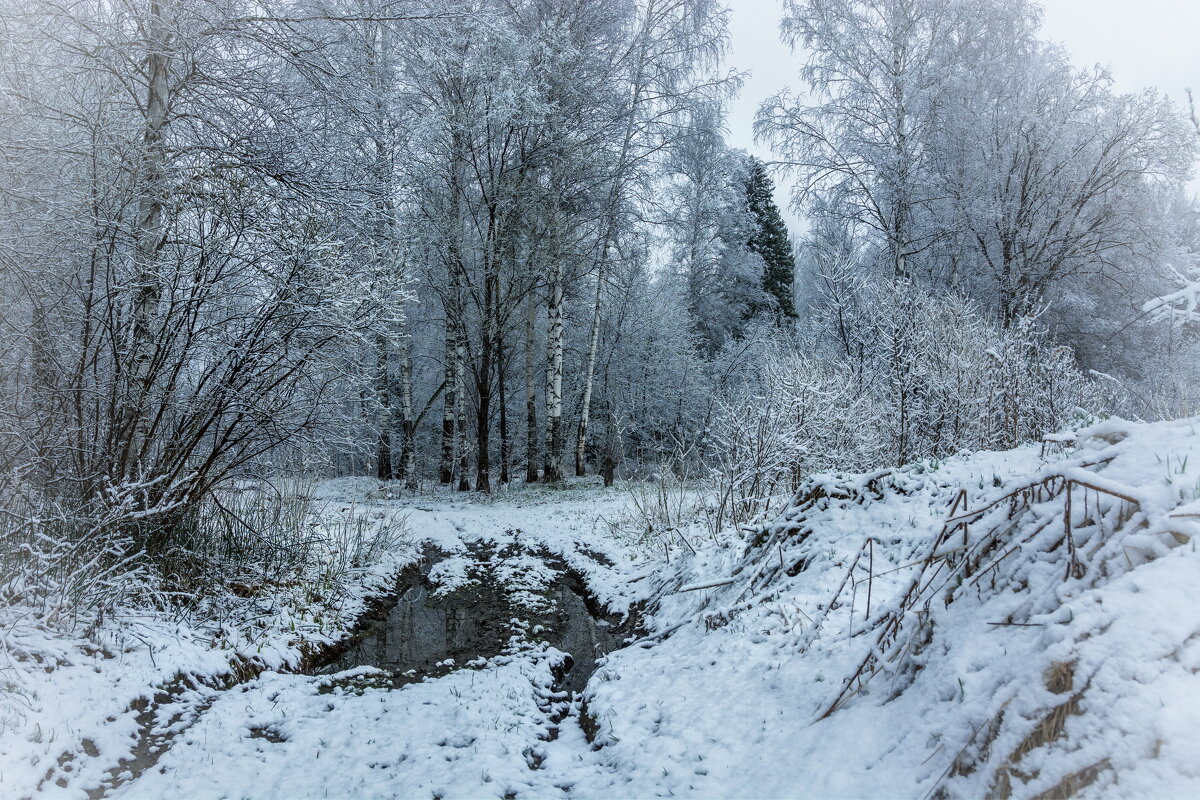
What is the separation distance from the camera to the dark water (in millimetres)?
5270

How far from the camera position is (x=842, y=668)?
Answer: 312 centimetres

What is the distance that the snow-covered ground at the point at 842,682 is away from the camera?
1.65 m

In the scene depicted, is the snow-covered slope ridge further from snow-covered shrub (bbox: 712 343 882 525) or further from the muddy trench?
snow-covered shrub (bbox: 712 343 882 525)

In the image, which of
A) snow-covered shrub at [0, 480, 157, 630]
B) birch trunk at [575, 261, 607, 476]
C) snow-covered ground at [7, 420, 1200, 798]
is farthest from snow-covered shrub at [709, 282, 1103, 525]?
birch trunk at [575, 261, 607, 476]

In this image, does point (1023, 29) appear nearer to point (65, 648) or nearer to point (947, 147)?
point (947, 147)

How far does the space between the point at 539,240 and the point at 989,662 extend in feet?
46.4

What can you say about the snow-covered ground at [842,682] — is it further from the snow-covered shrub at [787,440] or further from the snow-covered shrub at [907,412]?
the snow-covered shrub at [907,412]

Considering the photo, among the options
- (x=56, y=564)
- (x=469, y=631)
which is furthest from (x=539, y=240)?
(x=56, y=564)

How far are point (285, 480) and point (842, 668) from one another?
622 cm

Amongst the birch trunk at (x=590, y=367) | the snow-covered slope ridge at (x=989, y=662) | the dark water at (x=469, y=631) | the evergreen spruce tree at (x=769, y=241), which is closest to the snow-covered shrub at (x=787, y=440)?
the dark water at (x=469, y=631)

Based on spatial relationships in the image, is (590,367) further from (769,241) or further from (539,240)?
(769,241)

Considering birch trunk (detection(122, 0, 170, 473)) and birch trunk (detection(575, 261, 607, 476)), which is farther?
birch trunk (detection(575, 261, 607, 476))

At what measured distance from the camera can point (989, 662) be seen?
6.77ft

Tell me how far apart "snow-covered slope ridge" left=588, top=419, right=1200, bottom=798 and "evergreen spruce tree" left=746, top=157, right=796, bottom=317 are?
2447 cm
